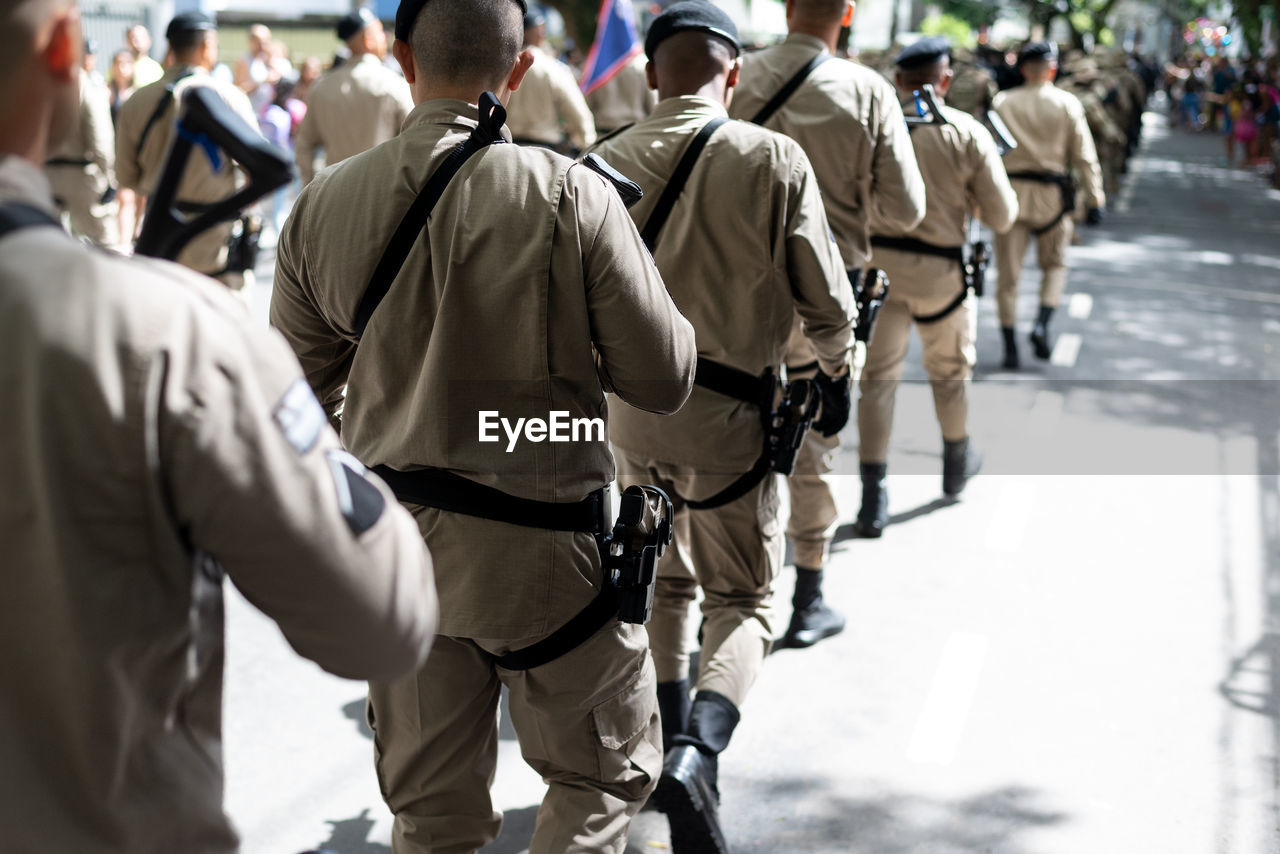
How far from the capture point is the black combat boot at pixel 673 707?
3639 millimetres

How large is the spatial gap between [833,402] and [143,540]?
9.46 feet

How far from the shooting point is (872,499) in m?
5.77

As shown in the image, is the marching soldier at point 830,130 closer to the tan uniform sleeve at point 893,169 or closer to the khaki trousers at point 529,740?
the tan uniform sleeve at point 893,169

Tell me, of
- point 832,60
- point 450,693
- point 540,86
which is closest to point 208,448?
point 450,693

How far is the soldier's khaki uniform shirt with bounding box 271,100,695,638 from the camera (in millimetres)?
2322

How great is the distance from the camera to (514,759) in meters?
3.94

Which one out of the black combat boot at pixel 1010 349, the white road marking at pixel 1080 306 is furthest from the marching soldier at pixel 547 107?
the white road marking at pixel 1080 306

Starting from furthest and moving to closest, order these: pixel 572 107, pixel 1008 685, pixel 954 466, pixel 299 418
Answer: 1. pixel 572 107
2. pixel 954 466
3. pixel 1008 685
4. pixel 299 418

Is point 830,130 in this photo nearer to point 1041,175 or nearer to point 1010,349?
point 1010,349

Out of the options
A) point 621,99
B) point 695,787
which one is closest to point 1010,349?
point 621,99

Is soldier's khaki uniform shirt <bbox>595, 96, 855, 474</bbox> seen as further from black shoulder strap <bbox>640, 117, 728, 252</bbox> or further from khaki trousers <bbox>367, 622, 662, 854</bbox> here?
khaki trousers <bbox>367, 622, 662, 854</bbox>

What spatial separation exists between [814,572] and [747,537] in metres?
1.20

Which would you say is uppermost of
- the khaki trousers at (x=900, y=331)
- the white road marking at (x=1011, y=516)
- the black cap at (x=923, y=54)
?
the black cap at (x=923, y=54)

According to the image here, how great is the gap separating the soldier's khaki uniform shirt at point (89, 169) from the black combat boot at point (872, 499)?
5110 millimetres
